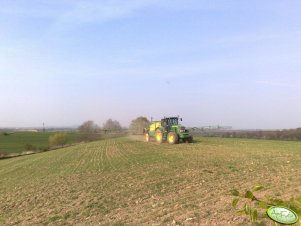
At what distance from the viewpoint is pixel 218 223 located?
6211mm

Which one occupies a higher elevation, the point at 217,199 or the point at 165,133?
the point at 165,133

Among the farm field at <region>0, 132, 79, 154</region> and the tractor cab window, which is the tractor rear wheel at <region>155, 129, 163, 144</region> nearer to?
the tractor cab window

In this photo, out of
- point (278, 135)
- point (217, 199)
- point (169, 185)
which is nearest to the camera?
Answer: point (217, 199)

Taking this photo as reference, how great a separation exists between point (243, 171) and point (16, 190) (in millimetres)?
8752

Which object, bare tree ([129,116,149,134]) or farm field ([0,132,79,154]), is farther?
farm field ([0,132,79,154])

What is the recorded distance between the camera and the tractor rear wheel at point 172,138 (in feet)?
89.9

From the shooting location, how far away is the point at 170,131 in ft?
95.3

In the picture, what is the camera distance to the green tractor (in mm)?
27688


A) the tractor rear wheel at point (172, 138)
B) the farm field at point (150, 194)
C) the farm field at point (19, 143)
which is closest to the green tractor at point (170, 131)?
the tractor rear wheel at point (172, 138)

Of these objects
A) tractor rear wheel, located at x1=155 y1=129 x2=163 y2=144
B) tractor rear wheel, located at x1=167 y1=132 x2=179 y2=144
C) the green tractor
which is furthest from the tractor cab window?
tractor rear wheel, located at x1=167 y1=132 x2=179 y2=144

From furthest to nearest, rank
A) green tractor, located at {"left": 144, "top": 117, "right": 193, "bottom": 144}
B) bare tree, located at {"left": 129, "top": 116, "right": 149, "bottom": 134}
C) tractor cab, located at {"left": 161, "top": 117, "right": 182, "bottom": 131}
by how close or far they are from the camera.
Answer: bare tree, located at {"left": 129, "top": 116, "right": 149, "bottom": 134} → tractor cab, located at {"left": 161, "top": 117, "right": 182, "bottom": 131} → green tractor, located at {"left": 144, "top": 117, "right": 193, "bottom": 144}

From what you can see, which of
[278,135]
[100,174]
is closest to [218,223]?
[100,174]

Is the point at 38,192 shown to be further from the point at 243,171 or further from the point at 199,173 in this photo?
the point at 243,171

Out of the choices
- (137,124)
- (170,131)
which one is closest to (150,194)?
(170,131)
